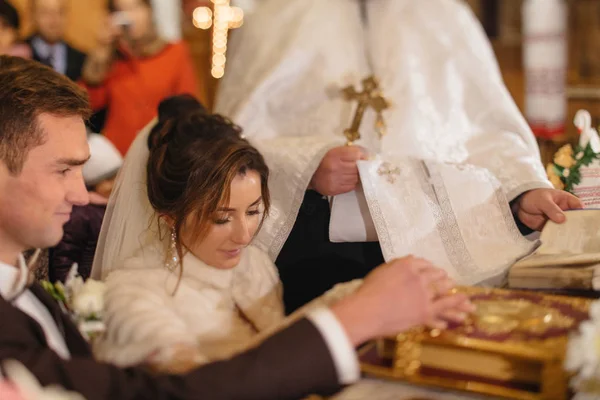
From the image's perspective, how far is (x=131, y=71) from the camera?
4.36m

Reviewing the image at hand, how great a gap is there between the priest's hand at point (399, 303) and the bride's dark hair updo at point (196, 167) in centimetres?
55

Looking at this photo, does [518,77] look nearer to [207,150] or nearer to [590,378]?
[207,150]

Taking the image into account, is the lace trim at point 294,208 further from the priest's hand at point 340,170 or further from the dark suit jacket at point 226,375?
the dark suit jacket at point 226,375

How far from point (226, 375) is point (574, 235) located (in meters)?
1.10

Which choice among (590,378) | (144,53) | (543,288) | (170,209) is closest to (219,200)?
(170,209)

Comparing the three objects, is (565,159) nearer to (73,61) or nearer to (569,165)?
(569,165)

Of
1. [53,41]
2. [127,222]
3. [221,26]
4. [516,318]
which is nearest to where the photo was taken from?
[516,318]

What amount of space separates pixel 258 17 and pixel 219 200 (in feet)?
→ 4.53

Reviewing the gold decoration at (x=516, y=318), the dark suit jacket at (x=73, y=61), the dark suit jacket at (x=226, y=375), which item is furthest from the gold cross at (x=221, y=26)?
the dark suit jacket at (x=226, y=375)

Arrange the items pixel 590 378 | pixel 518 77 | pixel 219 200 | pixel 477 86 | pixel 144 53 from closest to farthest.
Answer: pixel 590 378
pixel 219 200
pixel 477 86
pixel 144 53
pixel 518 77

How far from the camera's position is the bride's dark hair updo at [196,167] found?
187 centimetres

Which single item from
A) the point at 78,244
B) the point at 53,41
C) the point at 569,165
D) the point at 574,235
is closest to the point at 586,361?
the point at 574,235

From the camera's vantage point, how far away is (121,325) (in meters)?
1.57

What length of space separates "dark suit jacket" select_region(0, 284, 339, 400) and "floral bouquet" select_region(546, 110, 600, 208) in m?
1.21
